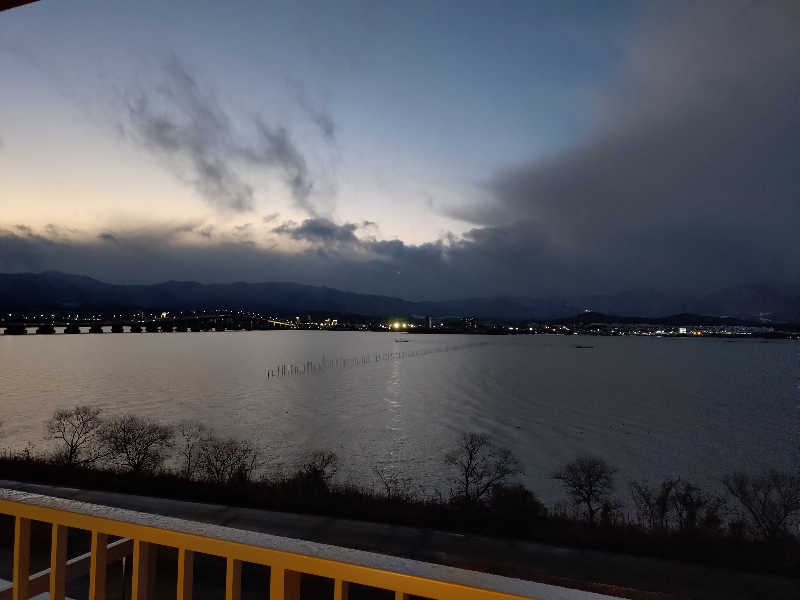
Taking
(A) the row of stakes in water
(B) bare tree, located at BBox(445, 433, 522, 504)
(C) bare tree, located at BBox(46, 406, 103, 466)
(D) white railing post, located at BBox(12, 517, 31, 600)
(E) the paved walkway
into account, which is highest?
(D) white railing post, located at BBox(12, 517, 31, 600)

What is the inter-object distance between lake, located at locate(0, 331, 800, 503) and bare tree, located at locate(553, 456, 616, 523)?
2.40 feet

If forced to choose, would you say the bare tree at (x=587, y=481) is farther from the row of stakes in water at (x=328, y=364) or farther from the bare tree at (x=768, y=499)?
the row of stakes in water at (x=328, y=364)

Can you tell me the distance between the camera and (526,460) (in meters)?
28.1

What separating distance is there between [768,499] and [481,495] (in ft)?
36.1

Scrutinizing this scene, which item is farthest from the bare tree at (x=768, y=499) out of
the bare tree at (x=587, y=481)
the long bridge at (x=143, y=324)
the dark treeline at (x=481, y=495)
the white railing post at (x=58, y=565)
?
the long bridge at (x=143, y=324)

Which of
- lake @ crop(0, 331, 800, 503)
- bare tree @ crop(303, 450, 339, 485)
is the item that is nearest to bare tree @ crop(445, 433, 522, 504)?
lake @ crop(0, 331, 800, 503)

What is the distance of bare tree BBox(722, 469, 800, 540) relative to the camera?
1794cm

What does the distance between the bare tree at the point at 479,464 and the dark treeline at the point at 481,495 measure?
0.09 meters

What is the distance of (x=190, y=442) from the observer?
96.1 ft

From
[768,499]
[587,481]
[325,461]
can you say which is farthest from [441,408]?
[768,499]

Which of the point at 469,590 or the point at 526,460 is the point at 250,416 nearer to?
the point at 526,460

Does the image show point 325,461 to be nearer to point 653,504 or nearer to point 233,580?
point 653,504

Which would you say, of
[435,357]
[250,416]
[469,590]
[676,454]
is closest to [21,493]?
[469,590]

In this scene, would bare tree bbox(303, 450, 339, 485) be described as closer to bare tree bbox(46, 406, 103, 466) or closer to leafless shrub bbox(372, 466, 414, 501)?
leafless shrub bbox(372, 466, 414, 501)
